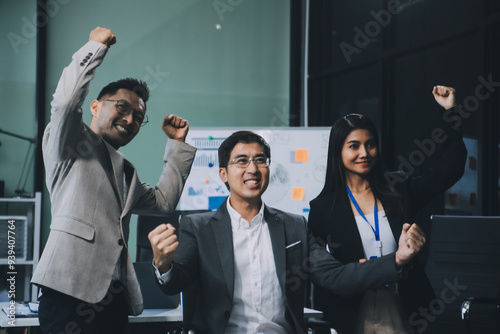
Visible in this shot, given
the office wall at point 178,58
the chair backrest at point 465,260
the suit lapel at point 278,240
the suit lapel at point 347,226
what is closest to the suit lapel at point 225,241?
the suit lapel at point 278,240

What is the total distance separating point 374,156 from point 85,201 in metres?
1.16

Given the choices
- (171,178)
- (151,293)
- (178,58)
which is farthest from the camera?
(178,58)

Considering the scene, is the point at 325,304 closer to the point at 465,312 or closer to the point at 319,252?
the point at 319,252

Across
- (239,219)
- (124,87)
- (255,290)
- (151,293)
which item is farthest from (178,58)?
(255,290)

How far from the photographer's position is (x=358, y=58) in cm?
500

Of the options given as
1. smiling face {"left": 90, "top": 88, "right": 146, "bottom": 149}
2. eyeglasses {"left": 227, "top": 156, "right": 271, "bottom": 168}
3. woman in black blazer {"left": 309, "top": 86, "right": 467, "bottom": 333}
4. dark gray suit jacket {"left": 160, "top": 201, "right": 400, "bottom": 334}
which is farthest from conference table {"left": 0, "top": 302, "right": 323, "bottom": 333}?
smiling face {"left": 90, "top": 88, "right": 146, "bottom": 149}

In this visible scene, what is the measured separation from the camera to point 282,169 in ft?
14.9

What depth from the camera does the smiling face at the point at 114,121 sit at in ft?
7.04

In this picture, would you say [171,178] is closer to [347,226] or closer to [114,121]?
[114,121]

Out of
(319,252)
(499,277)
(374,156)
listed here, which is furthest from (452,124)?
(499,277)

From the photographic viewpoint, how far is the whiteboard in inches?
178

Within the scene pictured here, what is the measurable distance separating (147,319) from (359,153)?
50.6 inches

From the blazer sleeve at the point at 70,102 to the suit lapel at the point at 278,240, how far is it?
0.80 m

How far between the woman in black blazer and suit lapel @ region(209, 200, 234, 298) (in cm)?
36
